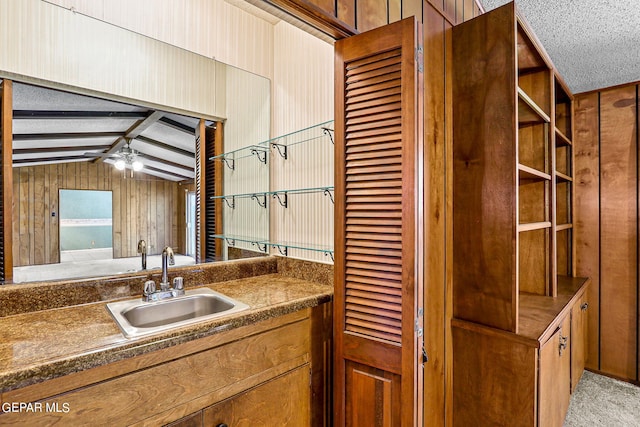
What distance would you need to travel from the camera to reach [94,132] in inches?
63.9

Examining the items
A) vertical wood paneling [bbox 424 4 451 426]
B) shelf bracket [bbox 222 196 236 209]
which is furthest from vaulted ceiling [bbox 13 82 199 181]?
vertical wood paneling [bbox 424 4 451 426]

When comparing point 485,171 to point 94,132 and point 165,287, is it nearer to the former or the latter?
point 165,287

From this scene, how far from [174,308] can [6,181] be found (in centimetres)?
88

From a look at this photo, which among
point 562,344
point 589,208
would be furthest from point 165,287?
point 589,208

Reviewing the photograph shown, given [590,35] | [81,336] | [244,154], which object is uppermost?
[590,35]

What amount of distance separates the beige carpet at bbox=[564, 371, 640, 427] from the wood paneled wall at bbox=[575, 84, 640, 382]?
156 mm

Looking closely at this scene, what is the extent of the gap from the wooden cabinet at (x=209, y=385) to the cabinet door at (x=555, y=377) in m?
0.99

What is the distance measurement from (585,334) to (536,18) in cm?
244

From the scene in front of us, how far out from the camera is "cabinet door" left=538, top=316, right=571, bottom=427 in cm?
147

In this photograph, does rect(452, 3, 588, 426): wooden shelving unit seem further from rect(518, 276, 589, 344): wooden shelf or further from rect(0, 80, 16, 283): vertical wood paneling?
rect(0, 80, 16, 283): vertical wood paneling

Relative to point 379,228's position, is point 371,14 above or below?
above

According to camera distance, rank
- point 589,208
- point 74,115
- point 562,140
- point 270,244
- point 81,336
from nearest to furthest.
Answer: point 81,336 < point 74,115 < point 270,244 < point 562,140 < point 589,208

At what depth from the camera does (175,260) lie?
1819 millimetres

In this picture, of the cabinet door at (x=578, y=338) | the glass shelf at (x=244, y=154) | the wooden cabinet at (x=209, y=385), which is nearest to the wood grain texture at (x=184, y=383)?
the wooden cabinet at (x=209, y=385)
